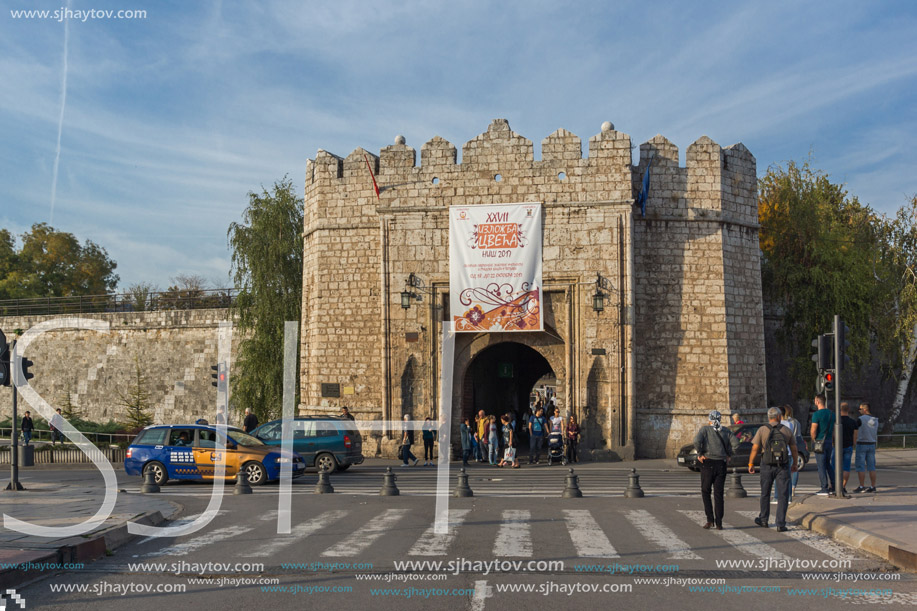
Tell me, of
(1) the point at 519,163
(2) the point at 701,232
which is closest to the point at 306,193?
(1) the point at 519,163

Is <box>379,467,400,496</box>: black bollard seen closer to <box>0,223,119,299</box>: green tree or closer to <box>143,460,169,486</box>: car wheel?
<box>143,460,169,486</box>: car wheel

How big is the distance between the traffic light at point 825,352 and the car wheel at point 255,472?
10.7 m

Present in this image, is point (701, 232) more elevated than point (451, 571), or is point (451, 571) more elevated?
point (701, 232)

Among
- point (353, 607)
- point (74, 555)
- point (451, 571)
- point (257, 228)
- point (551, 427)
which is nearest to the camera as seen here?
point (353, 607)

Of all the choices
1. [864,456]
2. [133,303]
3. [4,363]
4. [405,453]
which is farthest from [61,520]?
[133,303]

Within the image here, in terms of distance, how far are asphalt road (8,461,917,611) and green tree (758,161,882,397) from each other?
15.1m

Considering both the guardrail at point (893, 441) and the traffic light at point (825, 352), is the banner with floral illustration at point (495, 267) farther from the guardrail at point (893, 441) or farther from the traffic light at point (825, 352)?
the guardrail at point (893, 441)

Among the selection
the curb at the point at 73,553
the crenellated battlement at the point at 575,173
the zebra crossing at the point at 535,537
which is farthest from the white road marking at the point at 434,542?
the crenellated battlement at the point at 575,173

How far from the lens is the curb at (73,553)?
7.64 metres

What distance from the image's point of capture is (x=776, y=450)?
11125mm

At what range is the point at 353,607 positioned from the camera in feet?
22.5

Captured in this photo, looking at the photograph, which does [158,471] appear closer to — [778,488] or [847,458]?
[778,488]

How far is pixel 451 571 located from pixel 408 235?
16.5m

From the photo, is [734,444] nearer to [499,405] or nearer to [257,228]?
[499,405]
